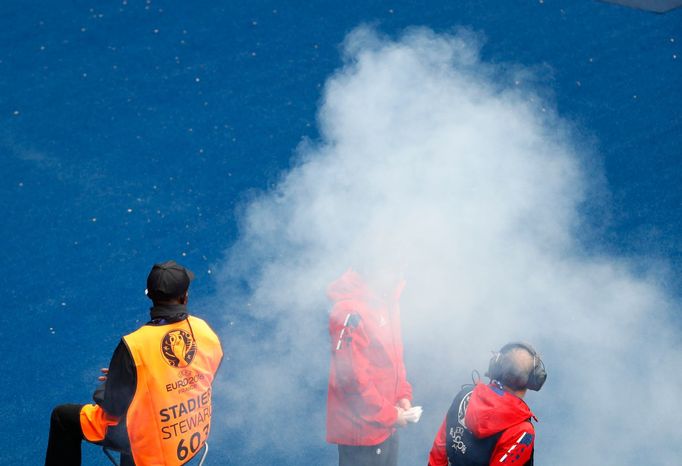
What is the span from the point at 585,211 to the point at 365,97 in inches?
65.3

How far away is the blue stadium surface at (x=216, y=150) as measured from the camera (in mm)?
4227

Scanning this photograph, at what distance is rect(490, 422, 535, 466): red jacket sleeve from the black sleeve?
1389 millimetres

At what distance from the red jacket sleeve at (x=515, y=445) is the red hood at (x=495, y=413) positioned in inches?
1.1

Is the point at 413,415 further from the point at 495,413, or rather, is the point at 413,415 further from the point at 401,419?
the point at 495,413

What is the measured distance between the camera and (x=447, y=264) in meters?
4.70

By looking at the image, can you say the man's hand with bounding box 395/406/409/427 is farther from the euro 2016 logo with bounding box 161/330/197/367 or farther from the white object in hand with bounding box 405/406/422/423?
the euro 2016 logo with bounding box 161/330/197/367

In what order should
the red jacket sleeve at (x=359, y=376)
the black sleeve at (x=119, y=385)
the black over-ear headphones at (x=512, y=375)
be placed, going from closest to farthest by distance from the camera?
the black sleeve at (x=119, y=385), the black over-ear headphones at (x=512, y=375), the red jacket sleeve at (x=359, y=376)

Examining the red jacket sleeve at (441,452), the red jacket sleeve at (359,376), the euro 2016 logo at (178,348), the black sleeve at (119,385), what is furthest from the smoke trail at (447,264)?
the black sleeve at (119,385)

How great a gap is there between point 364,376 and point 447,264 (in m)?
1.51

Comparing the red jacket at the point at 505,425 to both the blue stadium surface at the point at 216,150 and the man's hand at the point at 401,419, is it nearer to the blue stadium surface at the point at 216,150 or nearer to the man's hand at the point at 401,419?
the man's hand at the point at 401,419

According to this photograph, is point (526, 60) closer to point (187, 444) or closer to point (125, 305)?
point (125, 305)

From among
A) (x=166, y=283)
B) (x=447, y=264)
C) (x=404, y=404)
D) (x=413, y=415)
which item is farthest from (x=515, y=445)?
(x=447, y=264)

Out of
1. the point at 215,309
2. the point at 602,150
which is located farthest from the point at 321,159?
the point at 602,150

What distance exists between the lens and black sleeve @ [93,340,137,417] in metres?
2.73
